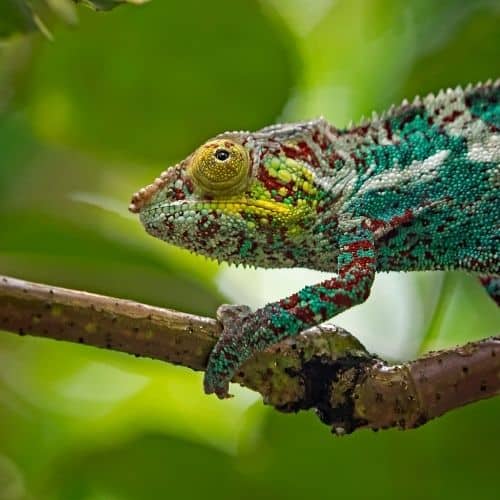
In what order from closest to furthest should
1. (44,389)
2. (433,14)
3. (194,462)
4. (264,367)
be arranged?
(264,367) < (194,462) < (433,14) < (44,389)

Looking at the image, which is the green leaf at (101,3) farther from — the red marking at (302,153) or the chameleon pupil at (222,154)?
the red marking at (302,153)

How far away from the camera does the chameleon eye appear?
6.06ft

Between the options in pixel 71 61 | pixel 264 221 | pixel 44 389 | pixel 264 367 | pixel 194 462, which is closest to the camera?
pixel 264 367

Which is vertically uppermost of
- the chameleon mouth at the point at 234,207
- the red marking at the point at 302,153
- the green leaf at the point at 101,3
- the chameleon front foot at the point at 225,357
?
the red marking at the point at 302,153

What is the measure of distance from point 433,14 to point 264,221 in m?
1.02

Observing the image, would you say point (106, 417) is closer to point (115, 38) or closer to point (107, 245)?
point (107, 245)

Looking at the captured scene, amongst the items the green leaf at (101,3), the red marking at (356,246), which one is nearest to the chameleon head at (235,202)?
the red marking at (356,246)

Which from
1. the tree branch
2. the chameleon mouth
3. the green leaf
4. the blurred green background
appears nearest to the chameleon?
the chameleon mouth

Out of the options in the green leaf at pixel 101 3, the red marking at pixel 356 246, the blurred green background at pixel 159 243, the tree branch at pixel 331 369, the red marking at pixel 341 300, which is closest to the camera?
the green leaf at pixel 101 3

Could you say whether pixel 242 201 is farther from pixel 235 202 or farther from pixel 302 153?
pixel 302 153

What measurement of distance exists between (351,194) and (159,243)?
868 mm

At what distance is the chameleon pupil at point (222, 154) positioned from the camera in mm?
1844

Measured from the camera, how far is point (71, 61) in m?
2.36

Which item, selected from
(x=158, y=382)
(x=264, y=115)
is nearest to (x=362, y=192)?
(x=264, y=115)
